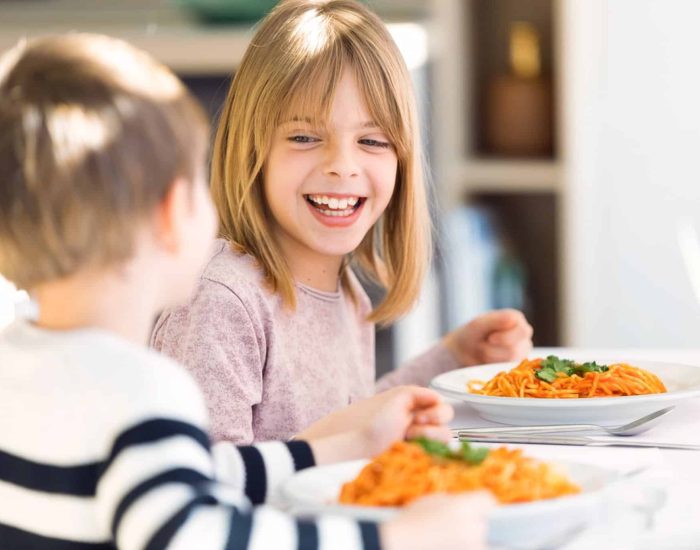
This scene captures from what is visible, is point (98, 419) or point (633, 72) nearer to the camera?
point (98, 419)

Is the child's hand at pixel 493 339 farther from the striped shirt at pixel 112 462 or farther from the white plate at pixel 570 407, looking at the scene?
the striped shirt at pixel 112 462

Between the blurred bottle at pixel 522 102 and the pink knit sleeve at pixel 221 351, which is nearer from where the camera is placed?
the pink knit sleeve at pixel 221 351

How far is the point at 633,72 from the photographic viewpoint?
137 inches

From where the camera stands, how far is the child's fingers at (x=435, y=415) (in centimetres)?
117

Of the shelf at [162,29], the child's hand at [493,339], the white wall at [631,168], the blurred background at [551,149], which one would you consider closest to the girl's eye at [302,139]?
the child's hand at [493,339]

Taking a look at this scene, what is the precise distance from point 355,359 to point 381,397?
0.53 metres

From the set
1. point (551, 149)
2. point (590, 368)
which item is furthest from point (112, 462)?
point (551, 149)

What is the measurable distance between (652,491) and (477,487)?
0.21m

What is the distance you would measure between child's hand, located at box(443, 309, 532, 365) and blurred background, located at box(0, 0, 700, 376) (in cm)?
161

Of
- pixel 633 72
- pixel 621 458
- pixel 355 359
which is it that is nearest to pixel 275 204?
pixel 355 359

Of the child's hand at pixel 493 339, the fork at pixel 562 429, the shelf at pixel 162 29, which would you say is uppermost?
the shelf at pixel 162 29

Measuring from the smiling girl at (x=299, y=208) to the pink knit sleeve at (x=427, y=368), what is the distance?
6 centimetres

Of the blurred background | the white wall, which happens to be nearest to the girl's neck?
the blurred background

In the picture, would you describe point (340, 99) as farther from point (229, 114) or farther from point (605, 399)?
point (605, 399)
